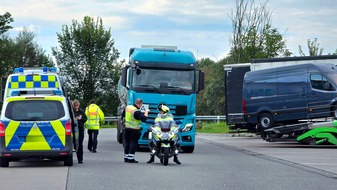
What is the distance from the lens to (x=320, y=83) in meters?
30.0

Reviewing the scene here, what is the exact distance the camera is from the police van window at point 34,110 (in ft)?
62.6

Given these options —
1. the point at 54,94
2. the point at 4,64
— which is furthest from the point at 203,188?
the point at 4,64

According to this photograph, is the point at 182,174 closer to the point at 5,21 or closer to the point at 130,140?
the point at 130,140

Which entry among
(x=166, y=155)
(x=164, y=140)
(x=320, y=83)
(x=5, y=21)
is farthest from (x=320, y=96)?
(x=5, y=21)

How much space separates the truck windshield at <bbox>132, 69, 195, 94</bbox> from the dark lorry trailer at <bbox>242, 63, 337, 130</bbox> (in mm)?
5957

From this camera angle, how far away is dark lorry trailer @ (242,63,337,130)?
29.9 meters

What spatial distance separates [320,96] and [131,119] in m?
10.9

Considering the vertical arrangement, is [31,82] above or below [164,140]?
above

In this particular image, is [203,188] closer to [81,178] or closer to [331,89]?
[81,178]

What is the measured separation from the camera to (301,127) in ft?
98.6

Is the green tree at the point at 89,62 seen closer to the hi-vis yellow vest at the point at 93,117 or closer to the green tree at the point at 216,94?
the green tree at the point at 216,94

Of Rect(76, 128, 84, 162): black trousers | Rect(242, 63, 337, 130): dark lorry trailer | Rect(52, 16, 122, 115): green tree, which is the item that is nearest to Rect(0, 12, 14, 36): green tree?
Rect(52, 16, 122, 115): green tree

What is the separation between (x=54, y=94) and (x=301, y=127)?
12300mm

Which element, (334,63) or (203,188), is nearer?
(203,188)
